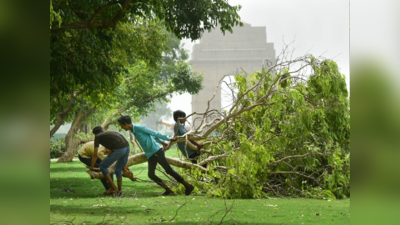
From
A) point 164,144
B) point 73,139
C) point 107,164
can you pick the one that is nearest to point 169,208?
point 164,144

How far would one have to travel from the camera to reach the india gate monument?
6.66 meters

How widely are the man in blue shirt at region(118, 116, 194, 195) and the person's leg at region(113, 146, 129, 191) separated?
265 millimetres

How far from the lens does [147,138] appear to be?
6340mm

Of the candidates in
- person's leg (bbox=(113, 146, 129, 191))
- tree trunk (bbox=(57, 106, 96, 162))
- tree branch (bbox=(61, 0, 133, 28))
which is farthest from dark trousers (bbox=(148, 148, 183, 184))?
tree branch (bbox=(61, 0, 133, 28))

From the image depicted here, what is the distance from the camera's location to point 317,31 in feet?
22.1

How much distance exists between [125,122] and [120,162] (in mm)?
606

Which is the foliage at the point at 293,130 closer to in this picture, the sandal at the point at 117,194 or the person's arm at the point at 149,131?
the person's arm at the point at 149,131

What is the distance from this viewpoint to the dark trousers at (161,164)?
6484 millimetres

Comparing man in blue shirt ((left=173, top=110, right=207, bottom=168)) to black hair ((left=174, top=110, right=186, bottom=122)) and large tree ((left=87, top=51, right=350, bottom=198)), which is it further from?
large tree ((left=87, top=51, right=350, bottom=198))
